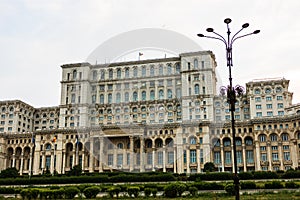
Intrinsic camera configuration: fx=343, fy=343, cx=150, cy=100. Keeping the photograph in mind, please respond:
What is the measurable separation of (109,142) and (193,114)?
22.8 meters

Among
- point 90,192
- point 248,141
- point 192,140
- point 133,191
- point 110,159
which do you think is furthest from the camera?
point 110,159

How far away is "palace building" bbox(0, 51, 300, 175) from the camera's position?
81.8 metres

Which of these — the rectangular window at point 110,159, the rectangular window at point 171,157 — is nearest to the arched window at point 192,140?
the rectangular window at point 171,157

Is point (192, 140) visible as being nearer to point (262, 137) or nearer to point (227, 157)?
point (227, 157)

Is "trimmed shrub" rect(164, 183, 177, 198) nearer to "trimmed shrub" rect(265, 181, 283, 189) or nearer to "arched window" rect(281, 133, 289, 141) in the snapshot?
"trimmed shrub" rect(265, 181, 283, 189)

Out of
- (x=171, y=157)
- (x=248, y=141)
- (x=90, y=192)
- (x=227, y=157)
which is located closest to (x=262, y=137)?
(x=248, y=141)

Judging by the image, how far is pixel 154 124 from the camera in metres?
88.8

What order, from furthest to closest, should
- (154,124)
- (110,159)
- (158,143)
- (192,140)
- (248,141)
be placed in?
(154,124)
(158,143)
(110,159)
(248,141)
(192,140)

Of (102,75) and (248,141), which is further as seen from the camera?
(102,75)

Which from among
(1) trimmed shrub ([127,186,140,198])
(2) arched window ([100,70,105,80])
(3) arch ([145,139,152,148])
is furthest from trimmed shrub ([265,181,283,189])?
(2) arched window ([100,70,105,80])

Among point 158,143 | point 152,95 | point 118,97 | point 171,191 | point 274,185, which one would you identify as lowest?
point 171,191

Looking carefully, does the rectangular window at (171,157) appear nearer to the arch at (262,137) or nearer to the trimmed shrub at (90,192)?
the arch at (262,137)

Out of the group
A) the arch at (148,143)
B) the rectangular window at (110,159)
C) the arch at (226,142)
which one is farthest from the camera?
the arch at (148,143)

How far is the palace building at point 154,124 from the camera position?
268 feet
